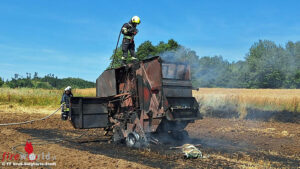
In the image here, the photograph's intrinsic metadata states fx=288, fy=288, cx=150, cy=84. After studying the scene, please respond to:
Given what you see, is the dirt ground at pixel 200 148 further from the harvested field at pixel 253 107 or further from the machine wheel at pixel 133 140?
the harvested field at pixel 253 107

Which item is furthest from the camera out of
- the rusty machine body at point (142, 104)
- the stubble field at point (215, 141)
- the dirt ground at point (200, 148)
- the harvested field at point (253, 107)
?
the harvested field at point (253, 107)

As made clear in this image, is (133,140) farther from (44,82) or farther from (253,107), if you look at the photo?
(44,82)

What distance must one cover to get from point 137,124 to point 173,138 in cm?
173

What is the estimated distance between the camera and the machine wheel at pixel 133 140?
9602mm

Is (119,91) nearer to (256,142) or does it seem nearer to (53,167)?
(53,167)

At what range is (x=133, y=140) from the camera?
388 inches

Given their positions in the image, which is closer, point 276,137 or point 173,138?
point 173,138

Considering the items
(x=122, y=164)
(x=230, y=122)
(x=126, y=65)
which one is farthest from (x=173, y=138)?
(x=230, y=122)

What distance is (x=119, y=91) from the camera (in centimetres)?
1134

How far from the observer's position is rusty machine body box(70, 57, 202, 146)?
951 cm
